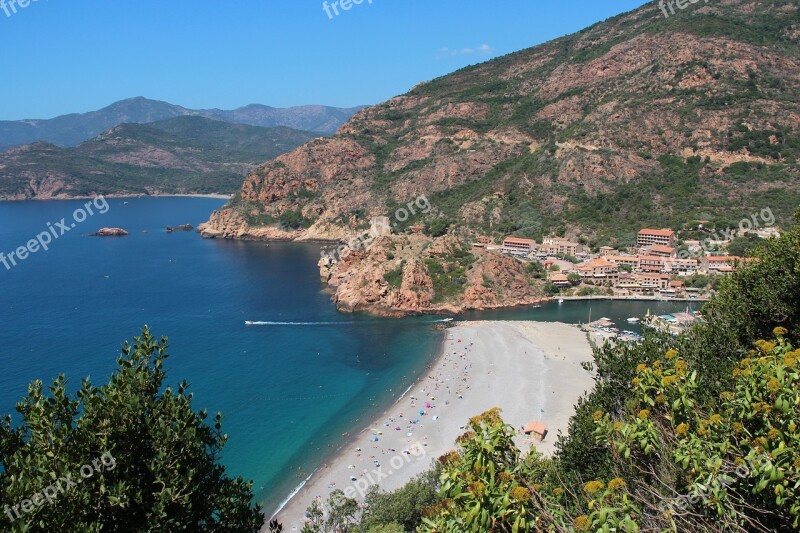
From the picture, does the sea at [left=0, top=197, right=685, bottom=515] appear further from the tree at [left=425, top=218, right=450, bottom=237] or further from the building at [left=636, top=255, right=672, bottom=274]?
the tree at [left=425, top=218, right=450, bottom=237]

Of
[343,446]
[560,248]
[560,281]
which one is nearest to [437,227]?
[560,248]

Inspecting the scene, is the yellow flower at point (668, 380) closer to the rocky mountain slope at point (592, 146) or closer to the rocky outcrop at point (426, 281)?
the rocky outcrop at point (426, 281)

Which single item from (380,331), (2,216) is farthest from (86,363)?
(2,216)

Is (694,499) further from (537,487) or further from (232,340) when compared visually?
(232,340)

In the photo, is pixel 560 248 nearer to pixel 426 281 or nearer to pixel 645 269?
pixel 645 269

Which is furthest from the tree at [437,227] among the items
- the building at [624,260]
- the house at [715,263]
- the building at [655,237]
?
the house at [715,263]

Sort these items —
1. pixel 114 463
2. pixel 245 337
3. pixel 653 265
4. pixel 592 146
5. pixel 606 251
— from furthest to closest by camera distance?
pixel 592 146, pixel 606 251, pixel 653 265, pixel 245 337, pixel 114 463

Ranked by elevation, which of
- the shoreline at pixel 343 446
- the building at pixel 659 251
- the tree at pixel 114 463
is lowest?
the shoreline at pixel 343 446
